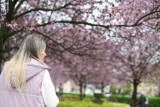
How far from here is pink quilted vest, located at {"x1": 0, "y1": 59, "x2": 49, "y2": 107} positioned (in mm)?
3963

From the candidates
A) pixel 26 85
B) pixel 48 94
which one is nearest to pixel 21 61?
pixel 26 85

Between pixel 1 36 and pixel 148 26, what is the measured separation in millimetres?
3911

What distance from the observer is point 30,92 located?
13.1 ft

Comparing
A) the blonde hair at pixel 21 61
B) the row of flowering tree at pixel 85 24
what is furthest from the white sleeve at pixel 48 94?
the row of flowering tree at pixel 85 24

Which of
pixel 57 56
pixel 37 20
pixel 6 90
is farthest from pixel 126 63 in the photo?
pixel 6 90

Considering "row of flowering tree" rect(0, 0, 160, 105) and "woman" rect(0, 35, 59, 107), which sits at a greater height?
"row of flowering tree" rect(0, 0, 160, 105)

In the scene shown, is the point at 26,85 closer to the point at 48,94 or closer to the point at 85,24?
the point at 48,94

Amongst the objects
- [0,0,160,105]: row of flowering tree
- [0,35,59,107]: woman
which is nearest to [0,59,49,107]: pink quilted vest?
[0,35,59,107]: woman

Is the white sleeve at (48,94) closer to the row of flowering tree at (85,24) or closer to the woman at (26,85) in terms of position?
the woman at (26,85)

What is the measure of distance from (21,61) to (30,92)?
0.91ft

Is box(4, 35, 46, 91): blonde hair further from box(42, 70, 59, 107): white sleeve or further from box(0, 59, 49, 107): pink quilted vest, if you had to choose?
box(42, 70, 59, 107): white sleeve

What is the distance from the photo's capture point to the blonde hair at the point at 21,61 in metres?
3.95

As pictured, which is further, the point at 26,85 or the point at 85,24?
the point at 85,24

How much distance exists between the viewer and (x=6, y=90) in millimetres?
4016
